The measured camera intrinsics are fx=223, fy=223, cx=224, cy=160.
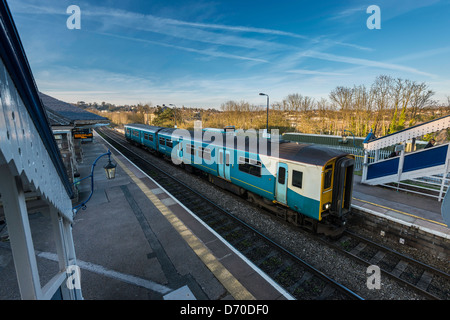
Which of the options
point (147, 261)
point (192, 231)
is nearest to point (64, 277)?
point (147, 261)

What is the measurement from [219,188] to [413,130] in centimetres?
1007

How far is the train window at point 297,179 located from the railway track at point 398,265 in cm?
213

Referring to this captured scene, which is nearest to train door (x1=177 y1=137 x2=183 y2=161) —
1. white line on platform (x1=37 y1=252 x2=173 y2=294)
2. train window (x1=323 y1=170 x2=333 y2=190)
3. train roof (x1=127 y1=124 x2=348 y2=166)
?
train roof (x1=127 y1=124 x2=348 y2=166)

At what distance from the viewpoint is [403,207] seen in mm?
9211

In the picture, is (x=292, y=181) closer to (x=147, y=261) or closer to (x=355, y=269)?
(x=355, y=269)

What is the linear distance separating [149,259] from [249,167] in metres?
5.25

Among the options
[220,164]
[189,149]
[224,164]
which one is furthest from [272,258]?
[189,149]

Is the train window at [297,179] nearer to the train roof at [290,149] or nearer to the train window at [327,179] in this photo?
the train roof at [290,149]

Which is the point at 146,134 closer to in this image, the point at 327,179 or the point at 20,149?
the point at 327,179

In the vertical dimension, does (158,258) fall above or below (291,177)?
below

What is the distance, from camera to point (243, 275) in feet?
20.0

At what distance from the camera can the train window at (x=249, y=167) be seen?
9.34 m

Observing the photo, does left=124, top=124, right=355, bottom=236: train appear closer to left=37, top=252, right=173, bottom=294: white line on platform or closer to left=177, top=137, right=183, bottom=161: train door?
left=177, top=137, right=183, bottom=161: train door
